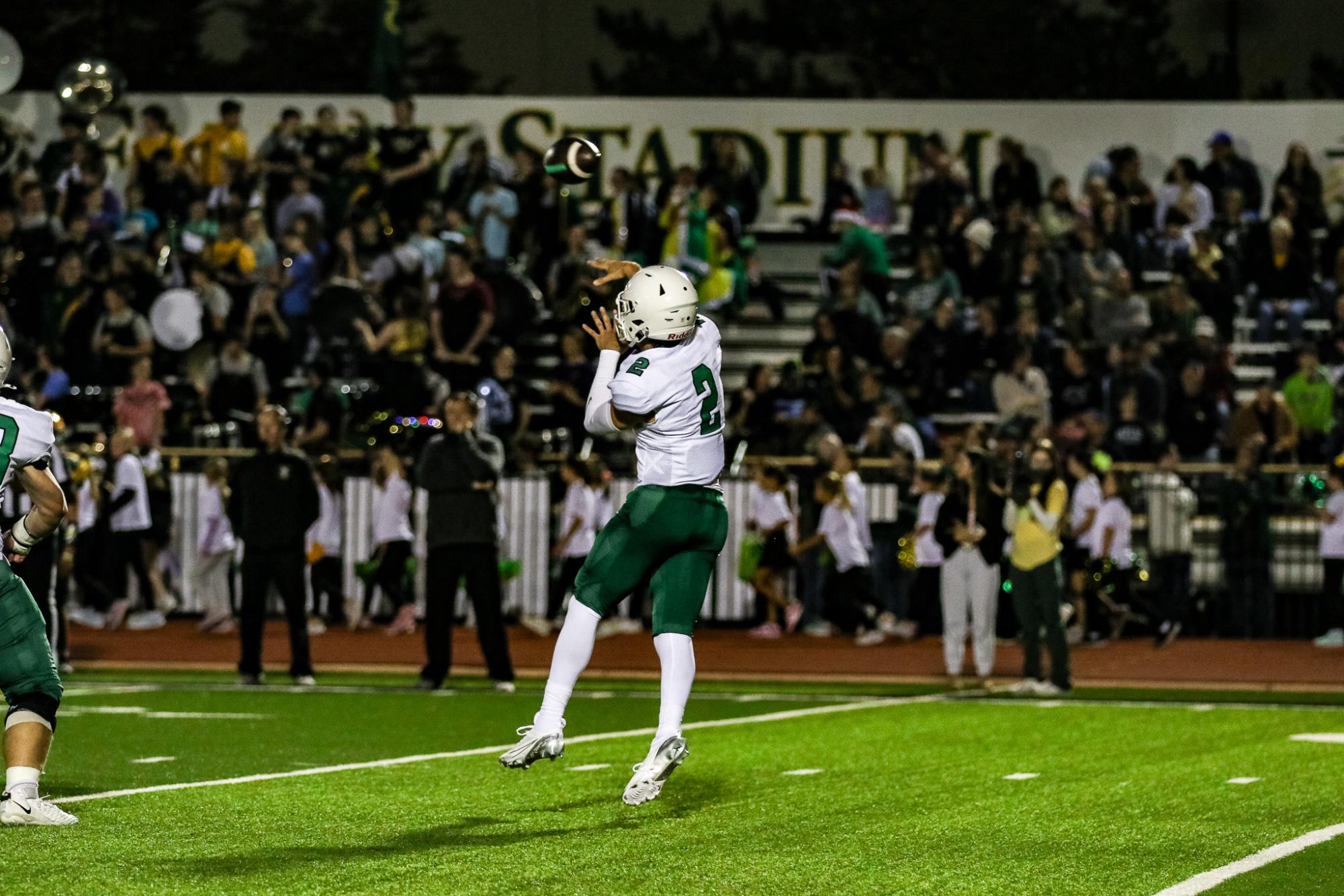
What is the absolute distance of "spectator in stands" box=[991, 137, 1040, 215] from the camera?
25.3 metres

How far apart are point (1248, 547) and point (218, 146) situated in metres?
13.1

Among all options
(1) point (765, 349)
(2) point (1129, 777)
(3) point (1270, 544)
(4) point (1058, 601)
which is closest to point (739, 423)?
(1) point (765, 349)

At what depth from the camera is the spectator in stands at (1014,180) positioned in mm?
25312

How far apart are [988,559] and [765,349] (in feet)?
33.0

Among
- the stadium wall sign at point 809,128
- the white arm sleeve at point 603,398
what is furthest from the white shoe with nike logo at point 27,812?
the stadium wall sign at point 809,128

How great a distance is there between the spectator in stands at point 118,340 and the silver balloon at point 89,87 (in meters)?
2.10

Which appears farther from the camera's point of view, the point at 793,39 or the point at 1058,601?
the point at 793,39

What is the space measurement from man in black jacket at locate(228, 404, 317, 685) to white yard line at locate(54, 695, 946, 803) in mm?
3936

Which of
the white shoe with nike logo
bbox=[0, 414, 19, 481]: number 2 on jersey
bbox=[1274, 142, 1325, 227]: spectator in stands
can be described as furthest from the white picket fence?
bbox=[0, 414, 19, 481]: number 2 on jersey

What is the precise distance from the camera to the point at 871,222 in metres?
26.0

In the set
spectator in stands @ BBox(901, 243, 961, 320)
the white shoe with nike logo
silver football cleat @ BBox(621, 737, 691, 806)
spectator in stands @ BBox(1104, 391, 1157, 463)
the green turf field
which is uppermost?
spectator in stands @ BBox(901, 243, 961, 320)

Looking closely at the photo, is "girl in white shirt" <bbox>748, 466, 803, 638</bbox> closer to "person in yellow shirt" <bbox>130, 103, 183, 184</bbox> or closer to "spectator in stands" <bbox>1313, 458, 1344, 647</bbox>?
"spectator in stands" <bbox>1313, 458, 1344, 647</bbox>

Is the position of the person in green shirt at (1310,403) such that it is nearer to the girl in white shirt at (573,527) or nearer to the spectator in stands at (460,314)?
the girl in white shirt at (573,527)

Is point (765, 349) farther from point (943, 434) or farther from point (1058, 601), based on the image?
point (1058, 601)
